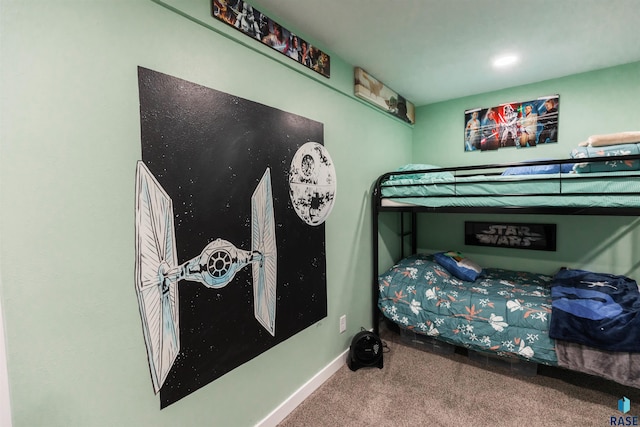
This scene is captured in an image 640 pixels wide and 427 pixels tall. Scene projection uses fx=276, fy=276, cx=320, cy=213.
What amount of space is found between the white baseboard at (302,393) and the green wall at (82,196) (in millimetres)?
328

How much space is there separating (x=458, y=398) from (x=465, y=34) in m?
2.43

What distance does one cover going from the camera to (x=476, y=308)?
207 centimetres

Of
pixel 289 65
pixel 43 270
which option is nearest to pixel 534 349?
pixel 289 65

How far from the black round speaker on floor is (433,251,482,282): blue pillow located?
1.00 m

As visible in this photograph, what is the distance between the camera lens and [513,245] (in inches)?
113

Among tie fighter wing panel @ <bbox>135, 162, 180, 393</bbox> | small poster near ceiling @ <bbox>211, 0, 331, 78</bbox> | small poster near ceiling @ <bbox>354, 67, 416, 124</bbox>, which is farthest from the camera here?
small poster near ceiling @ <bbox>354, 67, 416, 124</bbox>

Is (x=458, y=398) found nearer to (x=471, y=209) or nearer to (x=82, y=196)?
(x=471, y=209)

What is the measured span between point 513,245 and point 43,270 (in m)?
3.53

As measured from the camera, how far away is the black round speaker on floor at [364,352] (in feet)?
7.13

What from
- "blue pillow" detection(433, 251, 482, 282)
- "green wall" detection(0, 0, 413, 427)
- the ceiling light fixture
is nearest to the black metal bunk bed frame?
"blue pillow" detection(433, 251, 482, 282)

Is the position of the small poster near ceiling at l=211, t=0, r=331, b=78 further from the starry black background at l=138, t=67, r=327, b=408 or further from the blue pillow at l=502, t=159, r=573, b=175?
Answer: the blue pillow at l=502, t=159, r=573, b=175

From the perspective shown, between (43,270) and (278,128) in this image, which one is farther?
(278,128)

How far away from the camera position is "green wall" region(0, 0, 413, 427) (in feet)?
2.73

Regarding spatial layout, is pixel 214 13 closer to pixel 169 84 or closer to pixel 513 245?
pixel 169 84
